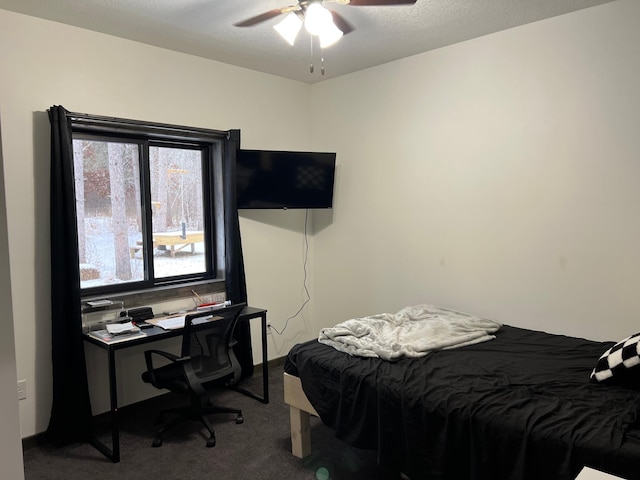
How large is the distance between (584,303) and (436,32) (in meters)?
1.99

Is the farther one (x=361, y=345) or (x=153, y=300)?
(x=153, y=300)

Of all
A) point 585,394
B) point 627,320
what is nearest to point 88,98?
point 585,394

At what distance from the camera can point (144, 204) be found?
141 inches

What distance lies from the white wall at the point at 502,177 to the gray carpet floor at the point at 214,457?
1398 millimetres

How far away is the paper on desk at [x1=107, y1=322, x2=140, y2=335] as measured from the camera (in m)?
3.05

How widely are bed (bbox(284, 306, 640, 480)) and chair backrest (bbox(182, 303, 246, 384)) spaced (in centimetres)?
55

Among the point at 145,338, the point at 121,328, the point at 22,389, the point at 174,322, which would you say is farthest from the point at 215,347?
the point at 22,389

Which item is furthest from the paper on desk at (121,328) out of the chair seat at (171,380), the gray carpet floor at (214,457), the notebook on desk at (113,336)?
the gray carpet floor at (214,457)

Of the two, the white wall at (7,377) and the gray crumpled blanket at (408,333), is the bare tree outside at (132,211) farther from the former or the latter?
the white wall at (7,377)

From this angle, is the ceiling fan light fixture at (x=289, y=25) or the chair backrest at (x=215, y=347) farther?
the chair backrest at (x=215, y=347)

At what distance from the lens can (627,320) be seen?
281 centimetres

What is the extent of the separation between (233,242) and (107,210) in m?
0.95

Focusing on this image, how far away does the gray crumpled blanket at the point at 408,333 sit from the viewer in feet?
8.85

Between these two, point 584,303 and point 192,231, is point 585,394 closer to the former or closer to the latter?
point 584,303
